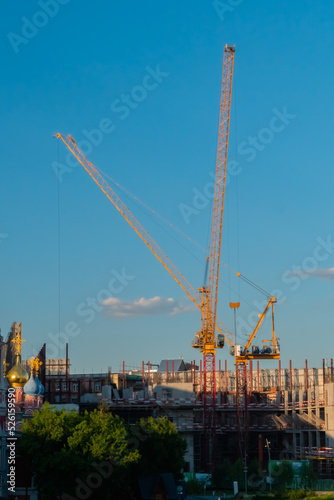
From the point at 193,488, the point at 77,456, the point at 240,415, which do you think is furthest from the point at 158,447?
the point at 240,415

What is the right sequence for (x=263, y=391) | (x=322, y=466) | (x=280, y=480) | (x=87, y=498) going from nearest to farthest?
(x=87, y=498)
(x=280, y=480)
(x=322, y=466)
(x=263, y=391)

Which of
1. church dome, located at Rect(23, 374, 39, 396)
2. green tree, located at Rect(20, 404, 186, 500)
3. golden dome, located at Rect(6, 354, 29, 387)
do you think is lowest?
green tree, located at Rect(20, 404, 186, 500)

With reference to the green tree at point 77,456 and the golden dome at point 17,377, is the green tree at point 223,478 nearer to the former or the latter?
the golden dome at point 17,377

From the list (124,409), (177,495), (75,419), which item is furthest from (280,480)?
(124,409)

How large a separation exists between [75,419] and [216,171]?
80.4m

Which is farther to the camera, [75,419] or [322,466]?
[322,466]

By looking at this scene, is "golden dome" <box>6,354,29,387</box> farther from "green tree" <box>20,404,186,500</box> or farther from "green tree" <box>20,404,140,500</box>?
"green tree" <box>20,404,140,500</box>

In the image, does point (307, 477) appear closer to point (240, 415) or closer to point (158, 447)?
point (158, 447)

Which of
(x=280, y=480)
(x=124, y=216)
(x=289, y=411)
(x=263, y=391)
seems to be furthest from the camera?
(x=263, y=391)

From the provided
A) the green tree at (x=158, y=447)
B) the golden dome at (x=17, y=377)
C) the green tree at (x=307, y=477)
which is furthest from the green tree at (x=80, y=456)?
the green tree at (x=307, y=477)

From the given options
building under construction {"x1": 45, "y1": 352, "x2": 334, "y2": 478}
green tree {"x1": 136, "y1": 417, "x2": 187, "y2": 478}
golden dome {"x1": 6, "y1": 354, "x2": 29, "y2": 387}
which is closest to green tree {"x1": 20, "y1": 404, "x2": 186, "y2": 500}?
green tree {"x1": 136, "y1": 417, "x2": 187, "y2": 478}

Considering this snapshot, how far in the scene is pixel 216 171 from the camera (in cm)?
15000

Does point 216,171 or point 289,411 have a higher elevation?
point 216,171

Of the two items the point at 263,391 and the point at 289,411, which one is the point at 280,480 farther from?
the point at 263,391
